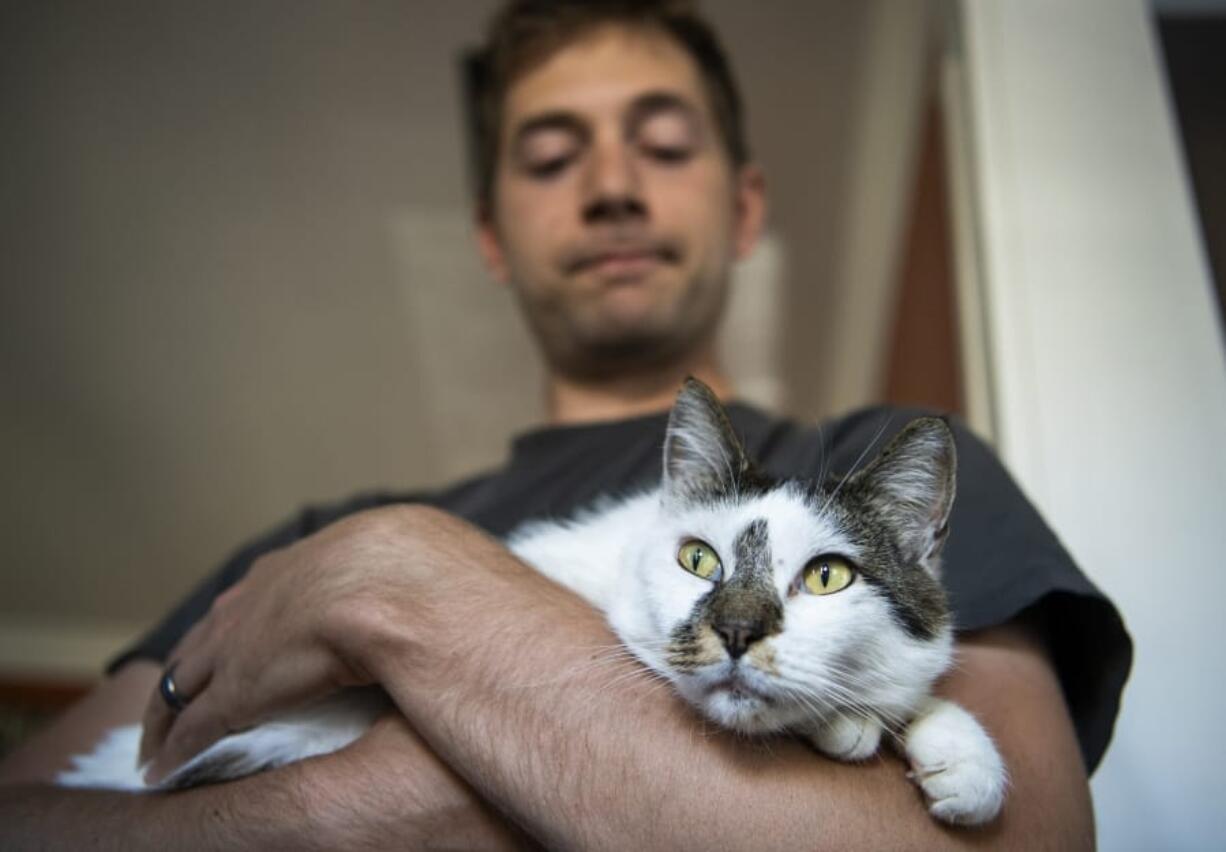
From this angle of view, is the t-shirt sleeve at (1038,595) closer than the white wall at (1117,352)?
Yes

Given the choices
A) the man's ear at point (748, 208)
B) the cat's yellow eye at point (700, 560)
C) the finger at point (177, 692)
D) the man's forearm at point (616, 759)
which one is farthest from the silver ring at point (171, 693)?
the man's ear at point (748, 208)

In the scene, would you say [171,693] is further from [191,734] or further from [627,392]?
[627,392]

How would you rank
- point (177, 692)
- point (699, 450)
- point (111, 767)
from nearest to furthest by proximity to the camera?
point (699, 450), point (177, 692), point (111, 767)

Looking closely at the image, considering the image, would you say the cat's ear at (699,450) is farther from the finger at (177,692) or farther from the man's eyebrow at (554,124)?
the man's eyebrow at (554,124)

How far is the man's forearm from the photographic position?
717mm

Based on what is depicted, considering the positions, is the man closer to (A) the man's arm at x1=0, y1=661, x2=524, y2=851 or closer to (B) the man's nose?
(A) the man's arm at x1=0, y1=661, x2=524, y2=851

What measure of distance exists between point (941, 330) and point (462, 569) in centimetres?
181

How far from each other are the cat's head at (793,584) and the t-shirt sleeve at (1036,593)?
0.46 feet

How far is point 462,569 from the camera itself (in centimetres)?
90

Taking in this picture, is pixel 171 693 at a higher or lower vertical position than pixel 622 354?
lower

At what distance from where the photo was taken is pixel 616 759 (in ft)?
2.46

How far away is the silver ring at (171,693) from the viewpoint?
100 centimetres

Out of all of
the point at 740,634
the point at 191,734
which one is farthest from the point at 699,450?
the point at 191,734

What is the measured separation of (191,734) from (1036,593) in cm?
99
